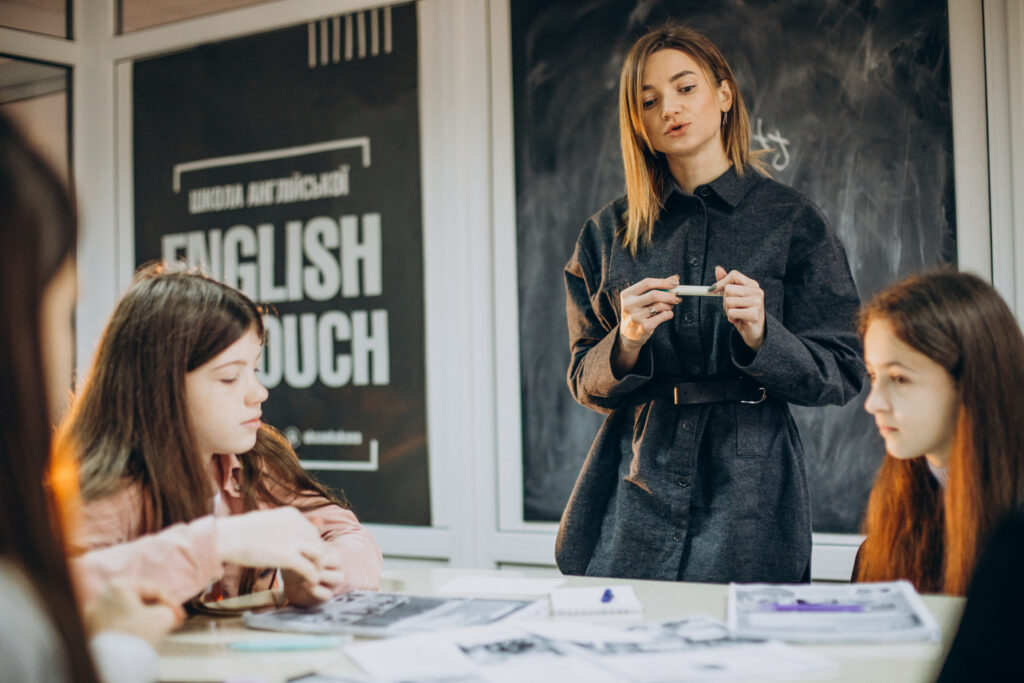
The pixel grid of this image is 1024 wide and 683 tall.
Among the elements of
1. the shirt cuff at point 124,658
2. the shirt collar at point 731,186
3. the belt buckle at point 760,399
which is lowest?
the shirt cuff at point 124,658

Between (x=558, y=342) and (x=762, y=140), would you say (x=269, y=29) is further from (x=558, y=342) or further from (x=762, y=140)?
(x=762, y=140)

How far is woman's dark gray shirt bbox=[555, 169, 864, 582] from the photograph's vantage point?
5.93 ft

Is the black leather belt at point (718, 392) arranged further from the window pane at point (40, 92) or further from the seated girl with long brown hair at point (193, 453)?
the window pane at point (40, 92)

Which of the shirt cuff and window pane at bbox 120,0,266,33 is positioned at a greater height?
window pane at bbox 120,0,266,33

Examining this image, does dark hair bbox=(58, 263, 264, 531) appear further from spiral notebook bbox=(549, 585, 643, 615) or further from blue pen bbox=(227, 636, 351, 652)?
spiral notebook bbox=(549, 585, 643, 615)

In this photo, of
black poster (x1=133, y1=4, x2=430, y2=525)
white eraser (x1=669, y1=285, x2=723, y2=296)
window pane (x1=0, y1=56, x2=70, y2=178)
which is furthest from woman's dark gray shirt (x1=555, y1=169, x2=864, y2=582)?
window pane (x1=0, y1=56, x2=70, y2=178)

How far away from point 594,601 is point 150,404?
793 millimetres

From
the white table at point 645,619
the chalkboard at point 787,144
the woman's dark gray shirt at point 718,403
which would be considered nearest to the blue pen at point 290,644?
the white table at point 645,619

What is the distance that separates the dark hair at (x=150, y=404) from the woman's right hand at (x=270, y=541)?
0.25m

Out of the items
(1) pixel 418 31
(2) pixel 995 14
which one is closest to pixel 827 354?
(2) pixel 995 14

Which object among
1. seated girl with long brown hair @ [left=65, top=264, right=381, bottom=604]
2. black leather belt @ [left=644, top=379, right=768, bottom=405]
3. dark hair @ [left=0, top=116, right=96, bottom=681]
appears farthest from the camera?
black leather belt @ [left=644, top=379, right=768, bottom=405]

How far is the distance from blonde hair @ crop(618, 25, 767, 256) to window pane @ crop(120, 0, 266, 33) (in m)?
2.43

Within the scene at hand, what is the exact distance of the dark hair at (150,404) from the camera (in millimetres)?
1527

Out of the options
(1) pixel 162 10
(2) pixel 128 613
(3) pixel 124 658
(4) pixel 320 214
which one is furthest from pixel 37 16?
(3) pixel 124 658
